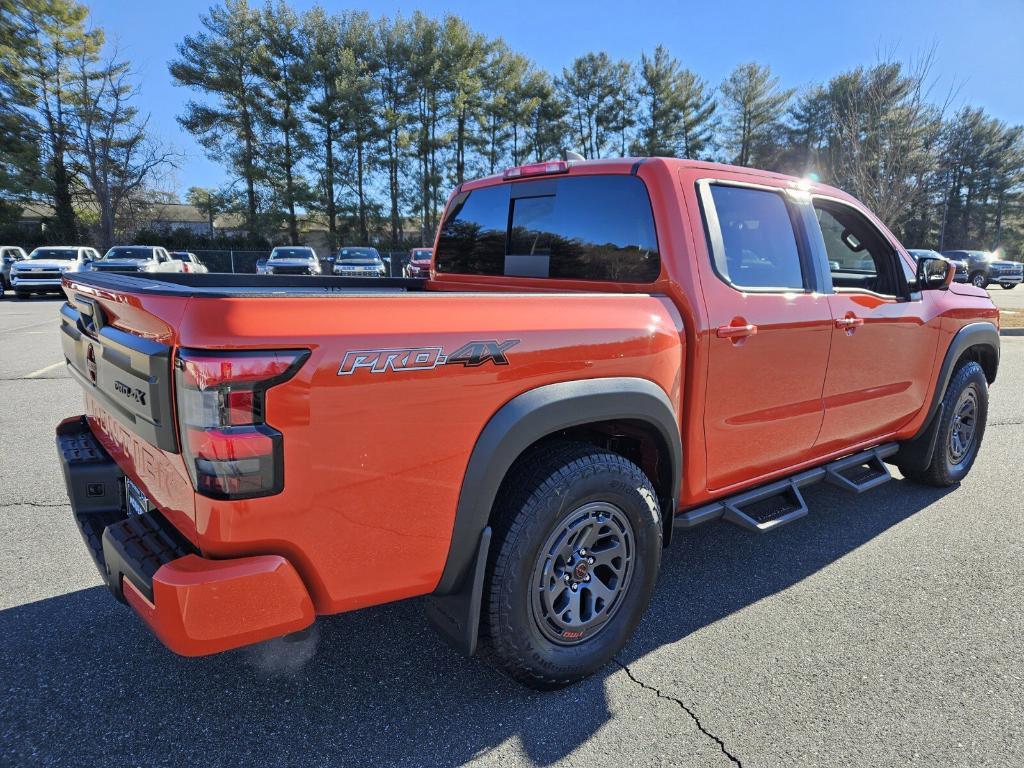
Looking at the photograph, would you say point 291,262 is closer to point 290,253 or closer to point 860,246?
point 290,253

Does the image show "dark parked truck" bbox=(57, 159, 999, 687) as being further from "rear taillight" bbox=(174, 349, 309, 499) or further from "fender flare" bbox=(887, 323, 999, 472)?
"fender flare" bbox=(887, 323, 999, 472)

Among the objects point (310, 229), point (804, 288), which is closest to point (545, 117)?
point (310, 229)

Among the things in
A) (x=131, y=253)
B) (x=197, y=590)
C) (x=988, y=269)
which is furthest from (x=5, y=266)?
(x=988, y=269)

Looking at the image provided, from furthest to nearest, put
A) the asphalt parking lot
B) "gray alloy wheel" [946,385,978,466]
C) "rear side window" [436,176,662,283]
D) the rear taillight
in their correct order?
"gray alloy wheel" [946,385,978,466] < "rear side window" [436,176,662,283] < the asphalt parking lot < the rear taillight

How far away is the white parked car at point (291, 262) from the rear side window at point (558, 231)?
22239mm

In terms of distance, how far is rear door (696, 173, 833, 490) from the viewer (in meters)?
2.71

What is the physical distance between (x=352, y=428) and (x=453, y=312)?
0.46m

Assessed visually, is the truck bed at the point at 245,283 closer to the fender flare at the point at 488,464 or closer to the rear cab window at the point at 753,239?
the fender flare at the point at 488,464

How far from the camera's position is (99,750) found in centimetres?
203

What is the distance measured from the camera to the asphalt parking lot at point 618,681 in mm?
2096

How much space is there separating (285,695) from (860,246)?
3.95 m

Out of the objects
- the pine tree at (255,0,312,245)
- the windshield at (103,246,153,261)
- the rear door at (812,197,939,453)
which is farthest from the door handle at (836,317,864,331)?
the pine tree at (255,0,312,245)

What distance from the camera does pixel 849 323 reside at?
10.8 feet

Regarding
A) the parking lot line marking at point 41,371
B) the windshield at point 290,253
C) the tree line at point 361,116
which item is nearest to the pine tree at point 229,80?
the tree line at point 361,116
